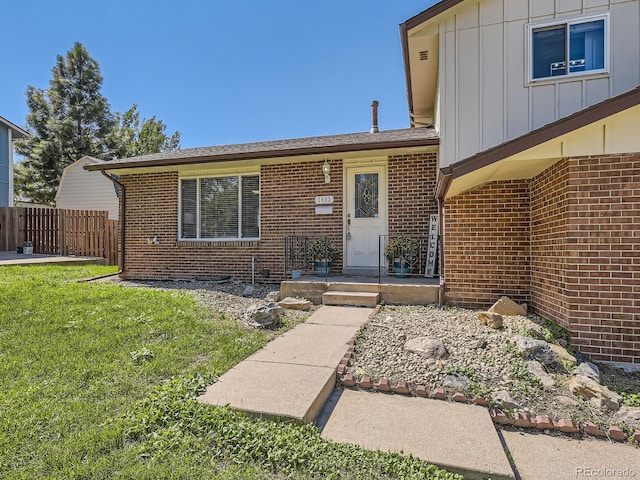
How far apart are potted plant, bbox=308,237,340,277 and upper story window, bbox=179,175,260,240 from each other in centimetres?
170

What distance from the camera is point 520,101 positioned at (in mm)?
5148

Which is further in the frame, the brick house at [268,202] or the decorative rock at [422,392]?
the brick house at [268,202]

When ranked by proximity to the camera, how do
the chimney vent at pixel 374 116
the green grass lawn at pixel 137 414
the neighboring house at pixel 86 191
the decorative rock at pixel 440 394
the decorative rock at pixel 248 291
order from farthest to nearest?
1. the neighboring house at pixel 86 191
2. the chimney vent at pixel 374 116
3. the decorative rock at pixel 248 291
4. the decorative rock at pixel 440 394
5. the green grass lawn at pixel 137 414

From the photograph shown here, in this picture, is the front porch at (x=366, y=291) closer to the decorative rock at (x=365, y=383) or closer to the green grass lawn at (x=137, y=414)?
the green grass lawn at (x=137, y=414)

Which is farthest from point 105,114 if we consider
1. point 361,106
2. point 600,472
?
point 600,472

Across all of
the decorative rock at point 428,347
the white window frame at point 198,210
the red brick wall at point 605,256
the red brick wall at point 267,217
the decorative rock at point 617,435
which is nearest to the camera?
the decorative rock at point 617,435

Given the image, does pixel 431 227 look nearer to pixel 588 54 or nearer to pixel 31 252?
pixel 588 54

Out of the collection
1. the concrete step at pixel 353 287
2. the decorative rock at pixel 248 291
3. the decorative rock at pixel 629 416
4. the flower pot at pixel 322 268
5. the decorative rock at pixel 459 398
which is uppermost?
the flower pot at pixel 322 268

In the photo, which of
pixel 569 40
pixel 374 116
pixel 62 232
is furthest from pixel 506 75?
pixel 62 232

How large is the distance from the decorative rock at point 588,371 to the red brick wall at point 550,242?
61 centimetres

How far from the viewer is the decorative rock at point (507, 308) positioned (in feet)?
16.1

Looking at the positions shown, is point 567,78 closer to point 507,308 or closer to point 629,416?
point 507,308

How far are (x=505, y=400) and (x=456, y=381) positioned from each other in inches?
15.9

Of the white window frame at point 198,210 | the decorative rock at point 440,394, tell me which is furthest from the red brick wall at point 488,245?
the white window frame at point 198,210
